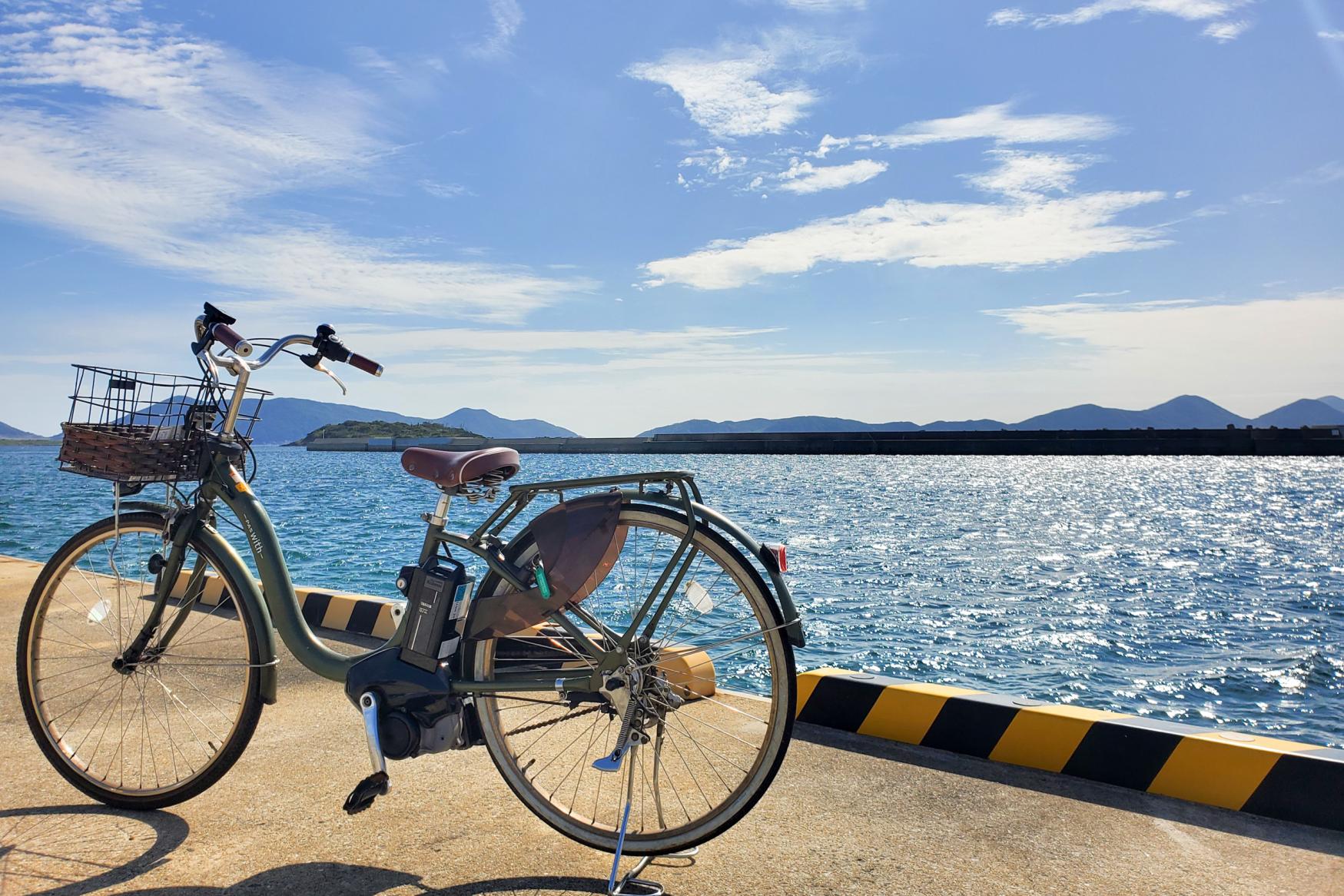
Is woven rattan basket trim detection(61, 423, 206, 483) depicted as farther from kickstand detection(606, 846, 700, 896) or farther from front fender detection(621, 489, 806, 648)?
kickstand detection(606, 846, 700, 896)

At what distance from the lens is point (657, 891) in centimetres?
272

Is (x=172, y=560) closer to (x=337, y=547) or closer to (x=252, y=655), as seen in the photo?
(x=252, y=655)

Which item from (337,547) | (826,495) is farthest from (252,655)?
(826,495)

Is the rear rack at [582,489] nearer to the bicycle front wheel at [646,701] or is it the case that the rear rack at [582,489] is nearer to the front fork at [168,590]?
the bicycle front wheel at [646,701]

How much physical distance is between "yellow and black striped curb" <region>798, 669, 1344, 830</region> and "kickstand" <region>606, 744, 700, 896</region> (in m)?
1.28

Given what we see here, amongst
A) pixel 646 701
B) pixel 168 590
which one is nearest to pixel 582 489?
pixel 646 701

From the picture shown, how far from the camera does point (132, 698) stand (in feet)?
14.5

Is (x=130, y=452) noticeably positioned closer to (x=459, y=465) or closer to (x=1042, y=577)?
(x=459, y=465)

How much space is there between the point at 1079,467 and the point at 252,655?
353ft

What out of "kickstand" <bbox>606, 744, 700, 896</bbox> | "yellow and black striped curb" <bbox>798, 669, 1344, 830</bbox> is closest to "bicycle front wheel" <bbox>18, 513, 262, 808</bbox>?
"kickstand" <bbox>606, 744, 700, 896</bbox>

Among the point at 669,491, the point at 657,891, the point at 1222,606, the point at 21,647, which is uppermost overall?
the point at 669,491

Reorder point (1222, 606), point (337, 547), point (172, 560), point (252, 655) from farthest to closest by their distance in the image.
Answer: point (337, 547), point (1222, 606), point (172, 560), point (252, 655)

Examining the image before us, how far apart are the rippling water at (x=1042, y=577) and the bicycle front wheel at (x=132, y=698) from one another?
1401 mm

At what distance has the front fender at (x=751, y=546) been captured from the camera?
8.76 ft
